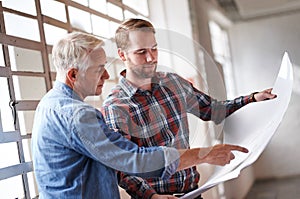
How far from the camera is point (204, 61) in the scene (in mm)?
761

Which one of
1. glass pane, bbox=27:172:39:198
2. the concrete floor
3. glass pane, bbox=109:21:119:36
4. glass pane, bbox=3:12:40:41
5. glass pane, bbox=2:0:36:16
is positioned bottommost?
the concrete floor

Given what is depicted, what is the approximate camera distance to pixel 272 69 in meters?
0.75

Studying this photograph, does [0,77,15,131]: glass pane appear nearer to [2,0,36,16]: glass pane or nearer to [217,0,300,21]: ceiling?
[2,0,36,16]: glass pane

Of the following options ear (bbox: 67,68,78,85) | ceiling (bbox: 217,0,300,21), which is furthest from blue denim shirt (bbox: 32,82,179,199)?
ceiling (bbox: 217,0,300,21)

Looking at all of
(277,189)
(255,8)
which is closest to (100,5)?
(255,8)

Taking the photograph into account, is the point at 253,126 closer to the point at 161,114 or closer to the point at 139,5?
the point at 161,114

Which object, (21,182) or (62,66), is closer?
(62,66)

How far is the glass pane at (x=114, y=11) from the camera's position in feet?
2.56

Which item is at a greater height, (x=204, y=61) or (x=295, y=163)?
(x=204, y=61)

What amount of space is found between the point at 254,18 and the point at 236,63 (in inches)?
2.9

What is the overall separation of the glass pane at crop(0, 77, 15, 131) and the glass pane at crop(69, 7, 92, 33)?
0.15 metres

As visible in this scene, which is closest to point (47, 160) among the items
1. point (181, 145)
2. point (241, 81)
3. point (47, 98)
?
point (47, 98)

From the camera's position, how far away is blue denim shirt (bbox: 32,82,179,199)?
70cm

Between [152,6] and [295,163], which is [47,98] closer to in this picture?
[152,6]
